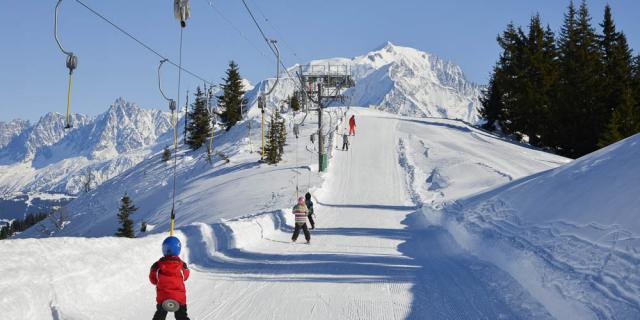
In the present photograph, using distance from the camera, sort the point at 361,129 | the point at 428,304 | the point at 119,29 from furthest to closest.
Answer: the point at 361,129
the point at 119,29
the point at 428,304

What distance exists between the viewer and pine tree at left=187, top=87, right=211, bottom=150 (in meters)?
68.9

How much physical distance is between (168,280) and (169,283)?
0.04 m

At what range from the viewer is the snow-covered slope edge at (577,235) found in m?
7.45

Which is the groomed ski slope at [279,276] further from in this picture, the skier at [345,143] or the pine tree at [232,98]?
the pine tree at [232,98]

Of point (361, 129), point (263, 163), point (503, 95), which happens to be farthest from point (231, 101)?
point (503, 95)

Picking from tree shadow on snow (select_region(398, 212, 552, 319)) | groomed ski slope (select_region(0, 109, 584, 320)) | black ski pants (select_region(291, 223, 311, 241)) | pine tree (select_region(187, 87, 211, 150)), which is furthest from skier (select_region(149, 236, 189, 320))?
pine tree (select_region(187, 87, 211, 150))

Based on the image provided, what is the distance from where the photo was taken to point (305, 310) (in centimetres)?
880

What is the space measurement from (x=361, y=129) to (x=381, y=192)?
2837 cm

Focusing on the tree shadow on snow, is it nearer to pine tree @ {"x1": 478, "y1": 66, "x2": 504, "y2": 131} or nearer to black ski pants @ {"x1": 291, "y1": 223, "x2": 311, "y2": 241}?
black ski pants @ {"x1": 291, "y1": 223, "x2": 311, "y2": 241}

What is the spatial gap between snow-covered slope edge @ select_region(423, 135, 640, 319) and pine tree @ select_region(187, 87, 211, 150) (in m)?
56.0

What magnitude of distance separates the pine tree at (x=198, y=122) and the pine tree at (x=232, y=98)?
2976 millimetres

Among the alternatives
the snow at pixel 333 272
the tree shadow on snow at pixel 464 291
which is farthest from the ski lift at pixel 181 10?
the tree shadow on snow at pixel 464 291

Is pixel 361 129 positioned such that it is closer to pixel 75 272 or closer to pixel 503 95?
pixel 503 95

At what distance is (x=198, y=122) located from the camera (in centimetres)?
6956
